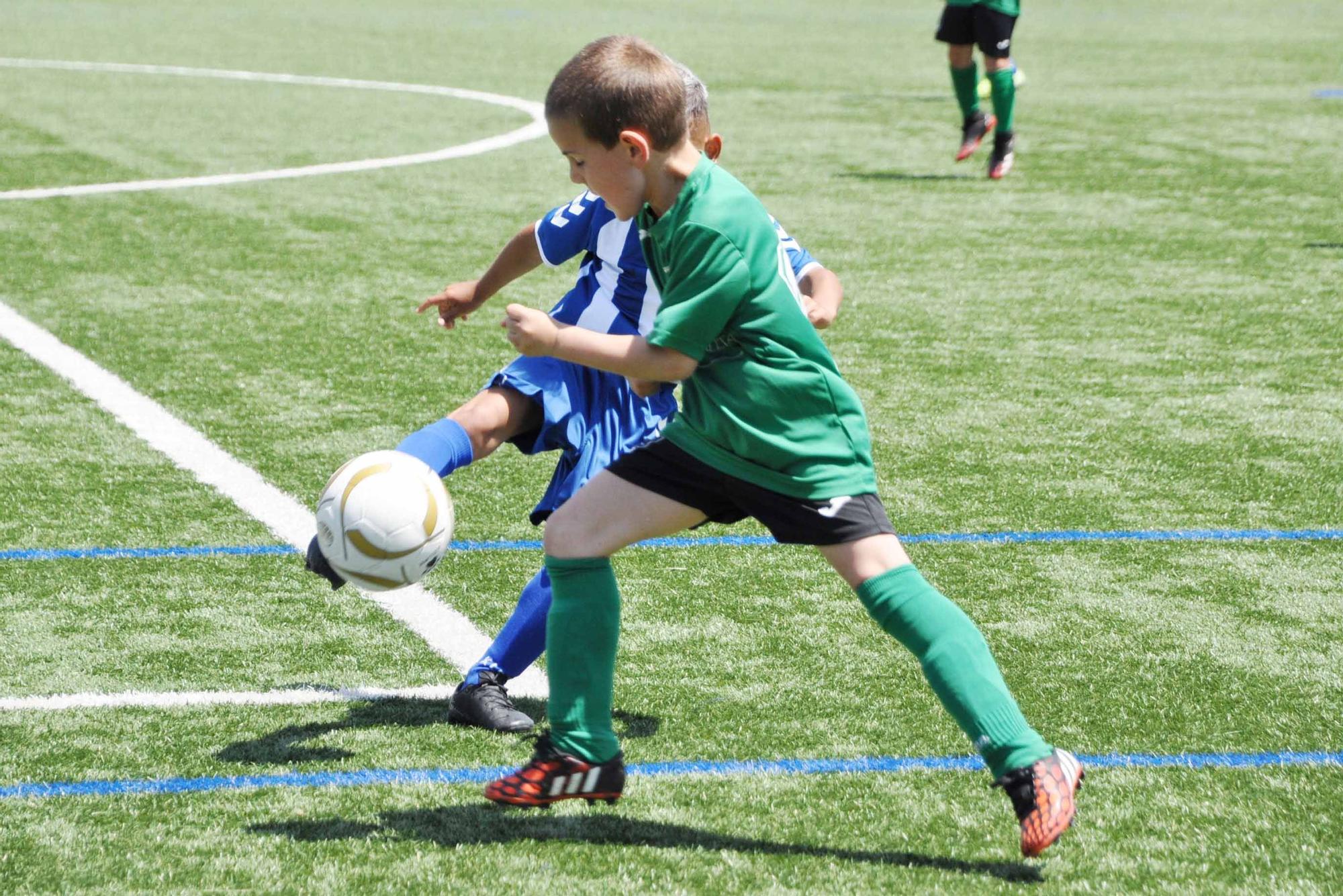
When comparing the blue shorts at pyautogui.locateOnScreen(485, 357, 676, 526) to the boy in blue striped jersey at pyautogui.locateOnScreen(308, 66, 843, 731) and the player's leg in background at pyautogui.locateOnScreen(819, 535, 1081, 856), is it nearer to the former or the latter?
the boy in blue striped jersey at pyautogui.locateOnScreen(308, 66, 843, 731)

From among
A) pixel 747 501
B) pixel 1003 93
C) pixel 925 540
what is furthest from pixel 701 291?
pixel 1003 93

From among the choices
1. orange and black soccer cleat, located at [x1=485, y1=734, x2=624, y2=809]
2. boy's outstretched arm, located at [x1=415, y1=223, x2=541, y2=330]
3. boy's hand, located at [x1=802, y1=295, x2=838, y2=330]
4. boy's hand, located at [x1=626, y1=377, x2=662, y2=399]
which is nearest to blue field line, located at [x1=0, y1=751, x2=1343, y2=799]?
orange and black soccer cleat, located at [x1=485, y1=734, x2=624, y2=809]

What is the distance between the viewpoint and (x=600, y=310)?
13.1 feet

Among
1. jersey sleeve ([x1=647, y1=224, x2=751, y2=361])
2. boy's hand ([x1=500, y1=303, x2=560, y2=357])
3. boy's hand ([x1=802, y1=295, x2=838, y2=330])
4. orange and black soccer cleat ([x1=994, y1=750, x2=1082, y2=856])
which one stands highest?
jersey sleeve ([x1=647, y1=224, x2=751, y2=361])

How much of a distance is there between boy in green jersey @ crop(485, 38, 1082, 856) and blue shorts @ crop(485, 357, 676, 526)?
2.26 ft

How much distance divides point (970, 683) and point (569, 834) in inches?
30.1

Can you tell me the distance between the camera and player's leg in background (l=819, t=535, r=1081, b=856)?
2.94m

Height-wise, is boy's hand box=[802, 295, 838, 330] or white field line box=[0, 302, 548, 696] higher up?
boy's hand box=[802, 295, 838, 330]

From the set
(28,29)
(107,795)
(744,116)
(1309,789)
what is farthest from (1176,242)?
(28,29)

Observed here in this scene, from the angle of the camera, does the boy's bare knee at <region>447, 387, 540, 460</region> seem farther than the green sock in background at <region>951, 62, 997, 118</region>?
No

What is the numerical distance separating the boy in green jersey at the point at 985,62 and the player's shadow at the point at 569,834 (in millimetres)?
8660

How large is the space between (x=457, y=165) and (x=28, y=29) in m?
12.6

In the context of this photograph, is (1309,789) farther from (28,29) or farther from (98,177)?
(28,29)

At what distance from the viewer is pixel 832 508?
3.04m
